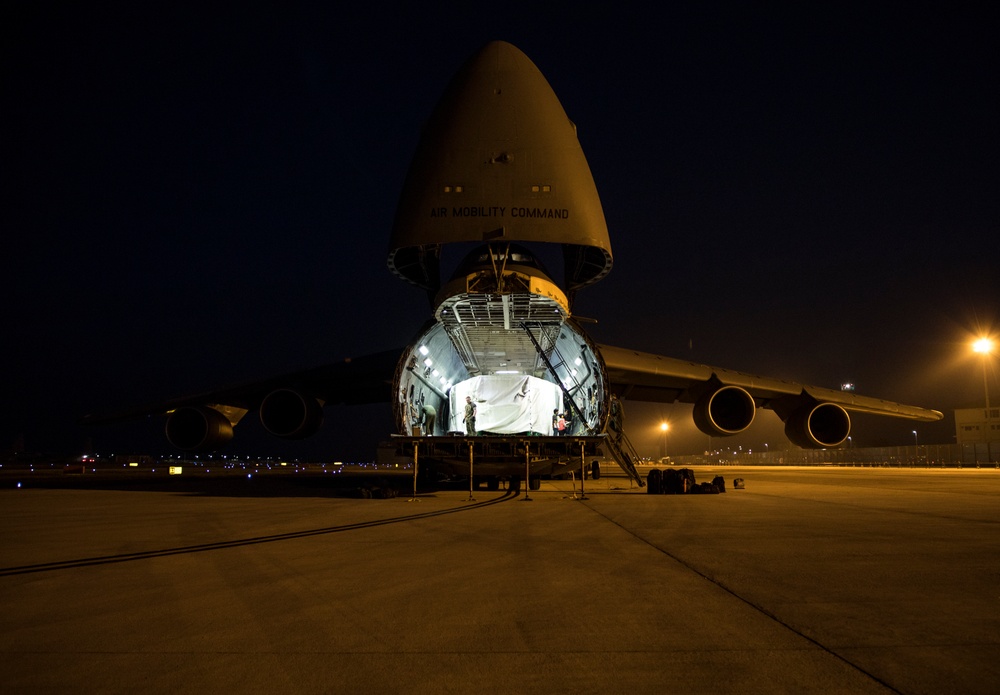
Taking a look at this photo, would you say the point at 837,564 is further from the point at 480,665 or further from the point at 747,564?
the point at 480,665

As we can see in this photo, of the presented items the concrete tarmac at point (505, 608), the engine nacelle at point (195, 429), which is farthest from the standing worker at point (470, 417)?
the concrete tarmac at point (505, 608)

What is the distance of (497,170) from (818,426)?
1008 centimetres

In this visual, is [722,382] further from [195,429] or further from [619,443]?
[195,429]

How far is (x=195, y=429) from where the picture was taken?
1559 centimetres

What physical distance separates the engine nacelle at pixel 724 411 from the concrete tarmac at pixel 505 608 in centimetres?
709

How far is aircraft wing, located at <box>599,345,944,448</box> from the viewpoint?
612 inches

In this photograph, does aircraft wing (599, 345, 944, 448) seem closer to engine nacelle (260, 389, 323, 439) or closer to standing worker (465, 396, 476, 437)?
standing worker (465, 396, 476, 437)

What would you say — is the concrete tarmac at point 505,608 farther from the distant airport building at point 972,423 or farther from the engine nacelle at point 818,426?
the distant airport building at point 972,423

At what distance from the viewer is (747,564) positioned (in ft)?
17.3

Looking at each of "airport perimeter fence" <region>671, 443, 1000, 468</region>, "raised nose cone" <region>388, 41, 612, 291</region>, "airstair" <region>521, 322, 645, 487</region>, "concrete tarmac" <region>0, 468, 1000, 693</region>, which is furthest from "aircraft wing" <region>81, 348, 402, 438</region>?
"airport perimeter fence" <region>671, 443, 1000, 468</region>

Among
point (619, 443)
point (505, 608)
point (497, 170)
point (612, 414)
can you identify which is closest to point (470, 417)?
point (612, 414)

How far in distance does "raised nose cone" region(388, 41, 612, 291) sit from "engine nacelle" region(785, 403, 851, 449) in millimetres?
7493

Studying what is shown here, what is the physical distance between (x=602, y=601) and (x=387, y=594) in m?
1.33

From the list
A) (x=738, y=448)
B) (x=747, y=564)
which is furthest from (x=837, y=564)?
(x=738, y=448)
